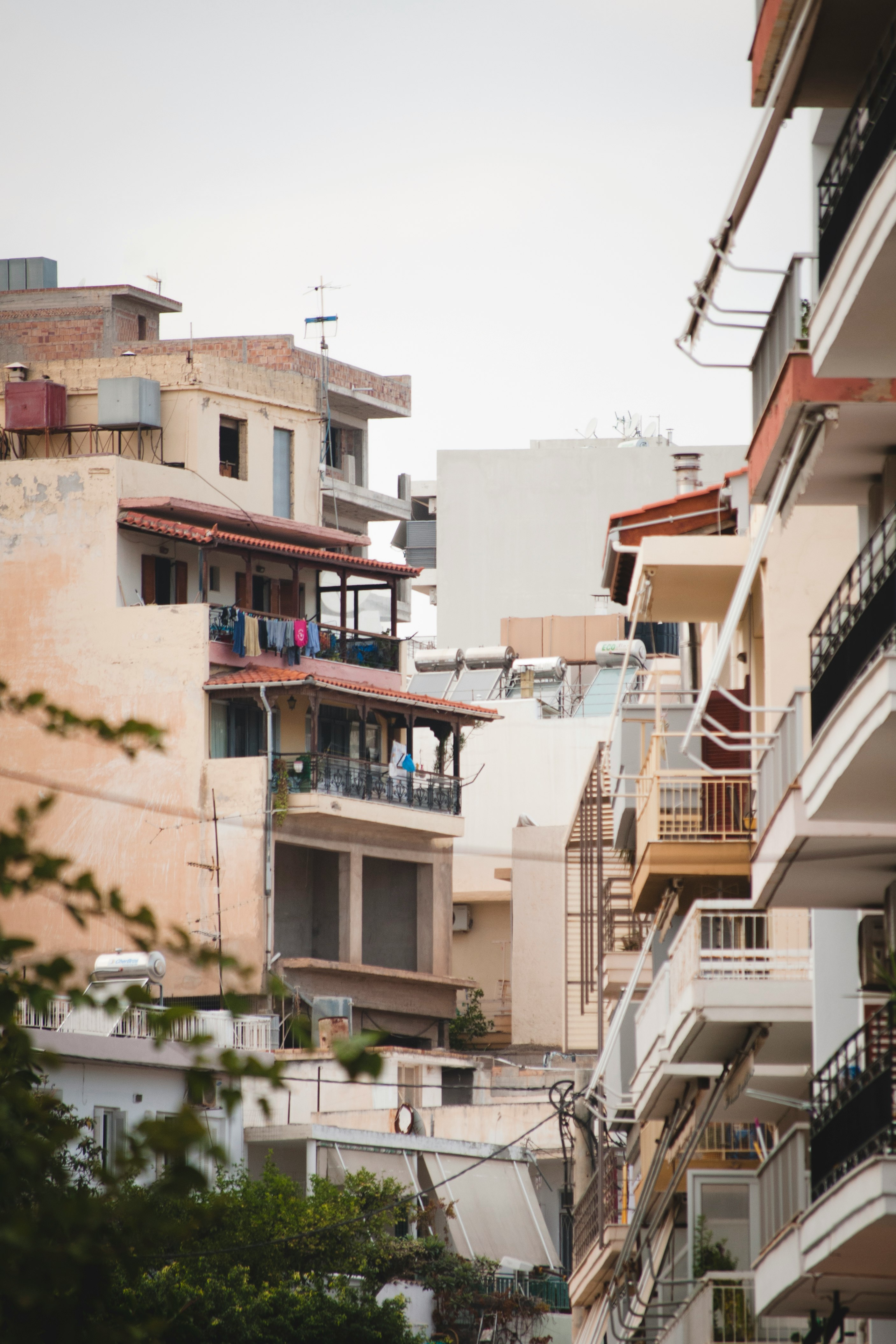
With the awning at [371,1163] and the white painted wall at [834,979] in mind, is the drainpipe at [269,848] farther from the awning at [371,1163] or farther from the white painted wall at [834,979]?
the white painted wall at [834,979]

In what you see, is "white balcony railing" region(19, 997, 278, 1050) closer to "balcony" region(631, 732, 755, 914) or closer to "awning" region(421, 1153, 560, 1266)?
→ "awning" region(421, 1153, 560, 1266)

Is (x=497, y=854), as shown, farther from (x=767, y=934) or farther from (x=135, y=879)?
(x=767, y=934)

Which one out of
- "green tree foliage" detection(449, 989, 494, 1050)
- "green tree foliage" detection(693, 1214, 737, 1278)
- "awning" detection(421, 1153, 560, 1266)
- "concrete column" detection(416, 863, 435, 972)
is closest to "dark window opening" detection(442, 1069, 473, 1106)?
"awning" detection(421, 1153, 560, 1266)

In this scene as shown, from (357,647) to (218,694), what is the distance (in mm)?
5846

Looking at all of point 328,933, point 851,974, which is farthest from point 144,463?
point 851,974

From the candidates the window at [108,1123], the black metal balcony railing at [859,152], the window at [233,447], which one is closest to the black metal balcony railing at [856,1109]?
the black metal balcony railing at [859,152]

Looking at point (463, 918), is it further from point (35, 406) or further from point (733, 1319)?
point (733, 1319)

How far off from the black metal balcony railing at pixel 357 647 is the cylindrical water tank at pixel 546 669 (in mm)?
7017

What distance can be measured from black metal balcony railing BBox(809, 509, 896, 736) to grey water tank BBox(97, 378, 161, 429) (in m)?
42.7

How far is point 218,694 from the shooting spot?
161ft

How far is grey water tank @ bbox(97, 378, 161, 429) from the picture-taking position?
176 ft

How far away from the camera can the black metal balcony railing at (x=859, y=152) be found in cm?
1012

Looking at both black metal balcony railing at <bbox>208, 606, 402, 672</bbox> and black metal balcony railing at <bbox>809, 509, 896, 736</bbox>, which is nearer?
black metal balcony railing at <bbox>809, 509, 896, 736</bbox>

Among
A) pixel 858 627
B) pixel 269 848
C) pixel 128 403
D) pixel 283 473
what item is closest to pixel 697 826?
pixel 858 627
